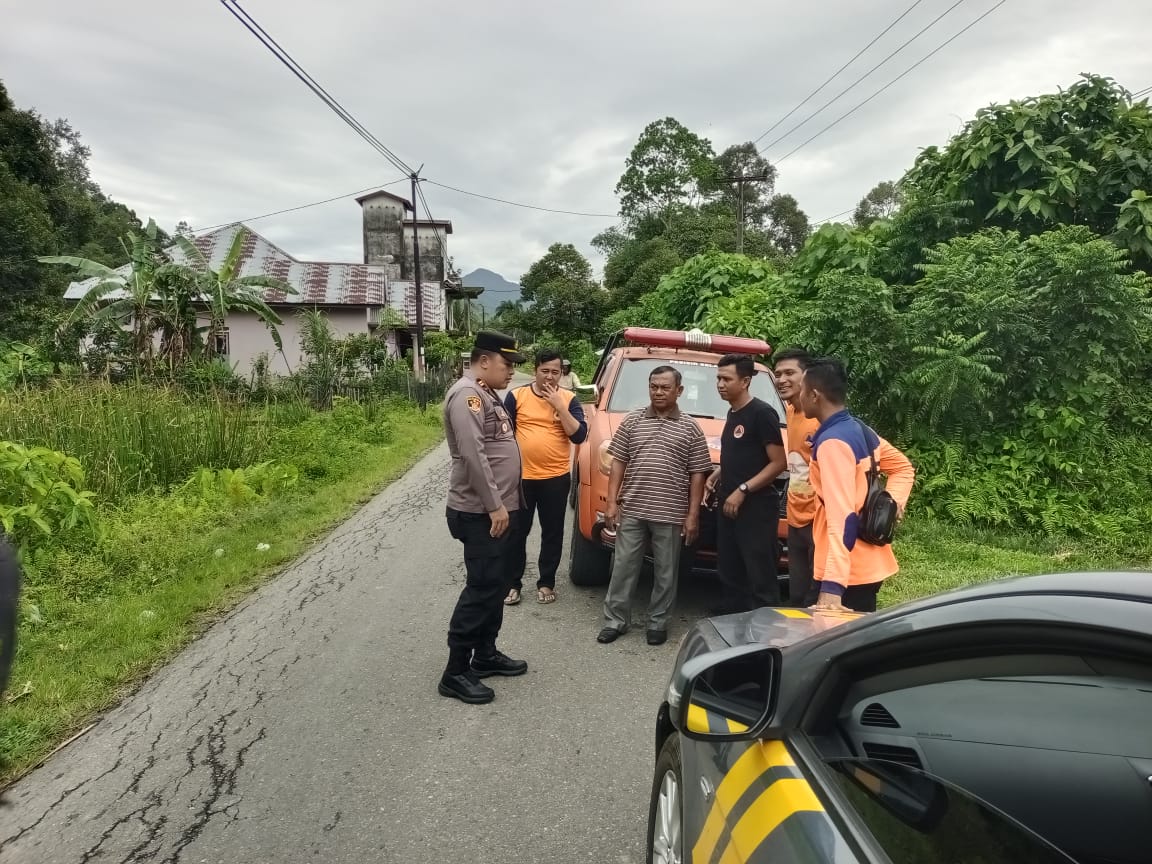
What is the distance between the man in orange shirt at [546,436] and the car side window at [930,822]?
3671mm

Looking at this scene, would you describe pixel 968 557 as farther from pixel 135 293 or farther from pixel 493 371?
pixel 135 293

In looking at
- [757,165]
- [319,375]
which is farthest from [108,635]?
[757,165]

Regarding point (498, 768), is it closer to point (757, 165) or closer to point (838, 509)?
point (838, 509)

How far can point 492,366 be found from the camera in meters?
3.96

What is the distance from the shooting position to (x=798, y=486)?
12.8 ft

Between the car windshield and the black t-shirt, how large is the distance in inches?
60.1

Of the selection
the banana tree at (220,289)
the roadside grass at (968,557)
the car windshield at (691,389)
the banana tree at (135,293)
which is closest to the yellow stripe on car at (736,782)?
the roadside grass at (968,557)

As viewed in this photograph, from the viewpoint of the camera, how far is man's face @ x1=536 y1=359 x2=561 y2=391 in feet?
16.8

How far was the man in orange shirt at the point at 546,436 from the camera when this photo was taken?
5.12 metres

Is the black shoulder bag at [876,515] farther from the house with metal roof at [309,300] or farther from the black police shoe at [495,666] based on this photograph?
the house with metal roof at [309,300]

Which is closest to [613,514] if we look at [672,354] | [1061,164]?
[672,354]

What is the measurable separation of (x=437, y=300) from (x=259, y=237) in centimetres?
879

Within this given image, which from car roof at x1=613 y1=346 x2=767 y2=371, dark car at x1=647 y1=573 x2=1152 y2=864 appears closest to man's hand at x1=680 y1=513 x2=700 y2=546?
car roof at x1=613 y1=346 x2=767 y2=371

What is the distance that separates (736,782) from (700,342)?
520cm
